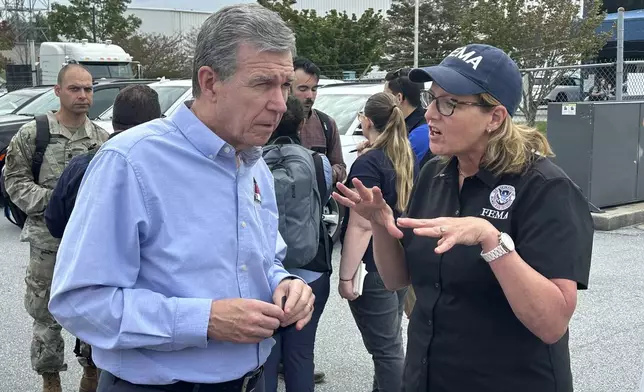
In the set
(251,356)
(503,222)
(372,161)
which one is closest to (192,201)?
(251,356)

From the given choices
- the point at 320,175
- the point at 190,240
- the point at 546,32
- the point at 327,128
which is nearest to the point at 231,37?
the point at 190,240

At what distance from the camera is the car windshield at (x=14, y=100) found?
46.4ft

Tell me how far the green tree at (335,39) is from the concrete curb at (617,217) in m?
23.1

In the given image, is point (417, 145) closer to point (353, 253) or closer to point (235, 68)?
point (353, 253)

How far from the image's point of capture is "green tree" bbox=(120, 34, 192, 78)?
115 feet

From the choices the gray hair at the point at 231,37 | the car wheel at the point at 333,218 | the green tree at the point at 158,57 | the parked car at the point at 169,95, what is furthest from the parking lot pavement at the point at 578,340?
the green tree at the point at 158,57

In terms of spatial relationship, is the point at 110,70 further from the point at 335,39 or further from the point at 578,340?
the point at 578,340

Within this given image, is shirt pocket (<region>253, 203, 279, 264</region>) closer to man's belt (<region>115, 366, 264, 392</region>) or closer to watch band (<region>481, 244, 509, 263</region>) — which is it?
man's belt (<region>115, 366, 264, 392</region>)

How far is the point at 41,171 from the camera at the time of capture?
14.5 ft

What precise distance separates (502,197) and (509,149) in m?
0.17

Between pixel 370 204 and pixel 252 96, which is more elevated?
pixel 252 96

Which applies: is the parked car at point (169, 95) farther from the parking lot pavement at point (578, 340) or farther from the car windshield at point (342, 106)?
the parking lot pavement at point (578, 340)

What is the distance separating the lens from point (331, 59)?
32.9 metres

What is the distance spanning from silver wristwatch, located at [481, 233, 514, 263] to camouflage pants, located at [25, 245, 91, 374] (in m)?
3.09
